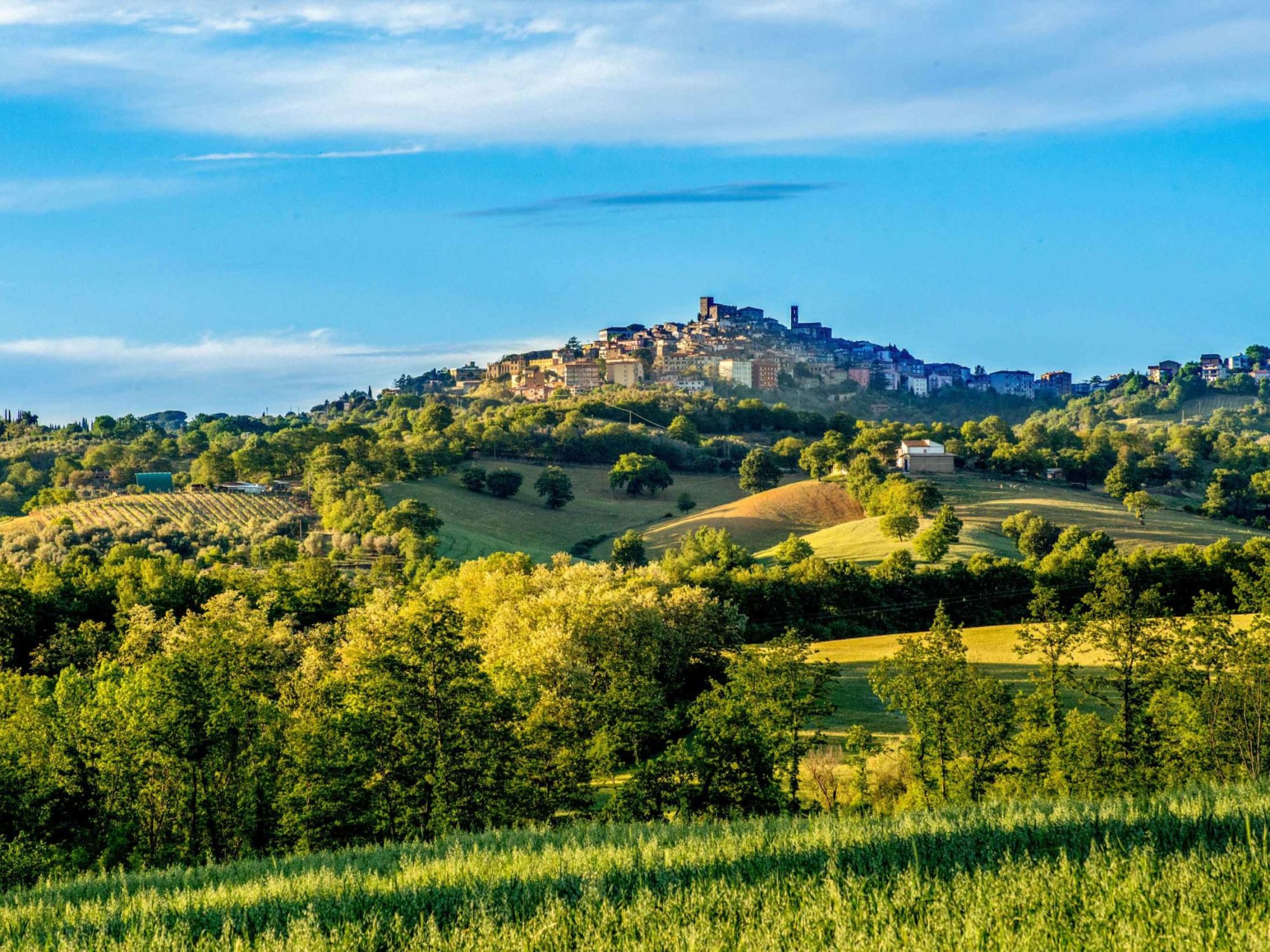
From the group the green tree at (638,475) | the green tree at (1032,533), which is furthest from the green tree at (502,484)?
the green tree at (1032,533)

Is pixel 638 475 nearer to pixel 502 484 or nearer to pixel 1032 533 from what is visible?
pixel 502 484

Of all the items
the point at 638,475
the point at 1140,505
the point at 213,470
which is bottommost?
the point at 1140,505

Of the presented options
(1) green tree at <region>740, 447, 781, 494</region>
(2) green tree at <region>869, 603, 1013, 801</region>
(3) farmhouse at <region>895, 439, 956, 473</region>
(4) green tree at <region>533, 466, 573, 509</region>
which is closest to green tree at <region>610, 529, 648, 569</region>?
(4) green tree at <region>533, 466, 573, 509</region>

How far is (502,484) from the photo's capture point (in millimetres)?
115062

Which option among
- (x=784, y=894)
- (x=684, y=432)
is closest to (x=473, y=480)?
(x=684, y=432)

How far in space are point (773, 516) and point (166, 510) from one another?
54627 millimetres

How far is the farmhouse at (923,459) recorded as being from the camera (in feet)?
385

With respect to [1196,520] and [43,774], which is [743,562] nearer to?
[1196,520]

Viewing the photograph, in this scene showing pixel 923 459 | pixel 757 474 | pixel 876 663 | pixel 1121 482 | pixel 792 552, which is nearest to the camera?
pixel 876 663

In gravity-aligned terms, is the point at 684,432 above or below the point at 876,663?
above

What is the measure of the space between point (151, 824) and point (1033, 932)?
24.3 m

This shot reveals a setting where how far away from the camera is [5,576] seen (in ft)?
195

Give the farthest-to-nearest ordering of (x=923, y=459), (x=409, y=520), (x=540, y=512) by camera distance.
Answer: (x=923, y=459), (x=540, y=512), (x=409, y=520)

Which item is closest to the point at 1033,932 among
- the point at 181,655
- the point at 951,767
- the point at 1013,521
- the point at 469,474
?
the point at 951,767
